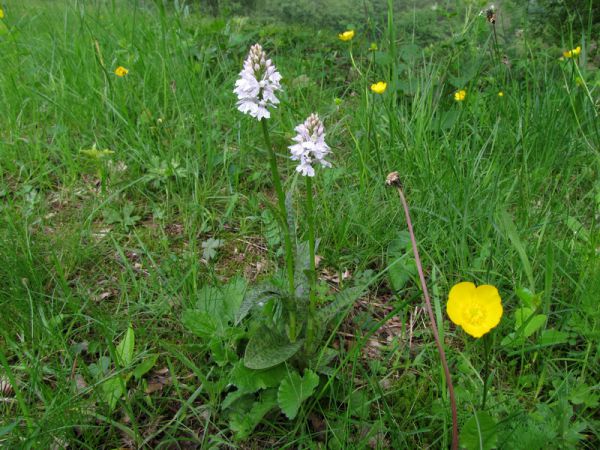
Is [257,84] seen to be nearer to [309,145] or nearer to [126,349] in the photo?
[309,145]

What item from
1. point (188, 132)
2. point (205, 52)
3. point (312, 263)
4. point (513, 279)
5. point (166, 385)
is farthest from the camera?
point (205, 52)

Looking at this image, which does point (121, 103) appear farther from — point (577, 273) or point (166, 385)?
point (577, 273)

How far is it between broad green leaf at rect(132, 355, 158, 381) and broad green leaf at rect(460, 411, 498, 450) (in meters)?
0.84

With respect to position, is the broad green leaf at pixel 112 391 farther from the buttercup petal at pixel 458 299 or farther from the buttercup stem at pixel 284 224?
the buttercup petal at pixel 458 299

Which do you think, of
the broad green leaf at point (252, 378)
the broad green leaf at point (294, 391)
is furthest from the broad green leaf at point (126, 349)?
the broad green leaf at point (294, 391)

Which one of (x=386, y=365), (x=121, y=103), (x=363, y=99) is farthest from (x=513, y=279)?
(x=121, y=103)

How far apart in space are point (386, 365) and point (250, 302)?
481 mm

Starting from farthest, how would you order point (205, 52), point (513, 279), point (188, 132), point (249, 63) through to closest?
1. point (205, 52)
2. point (188, 132)
3. point (513, 279)
4. point (249, 63)

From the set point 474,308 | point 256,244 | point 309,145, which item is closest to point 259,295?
point 309,145

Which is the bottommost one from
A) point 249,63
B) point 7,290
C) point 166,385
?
point 166,385

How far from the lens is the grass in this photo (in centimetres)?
114

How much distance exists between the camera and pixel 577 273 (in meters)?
1.41

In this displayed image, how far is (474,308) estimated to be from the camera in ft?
3.17

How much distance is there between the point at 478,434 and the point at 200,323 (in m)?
0.74
